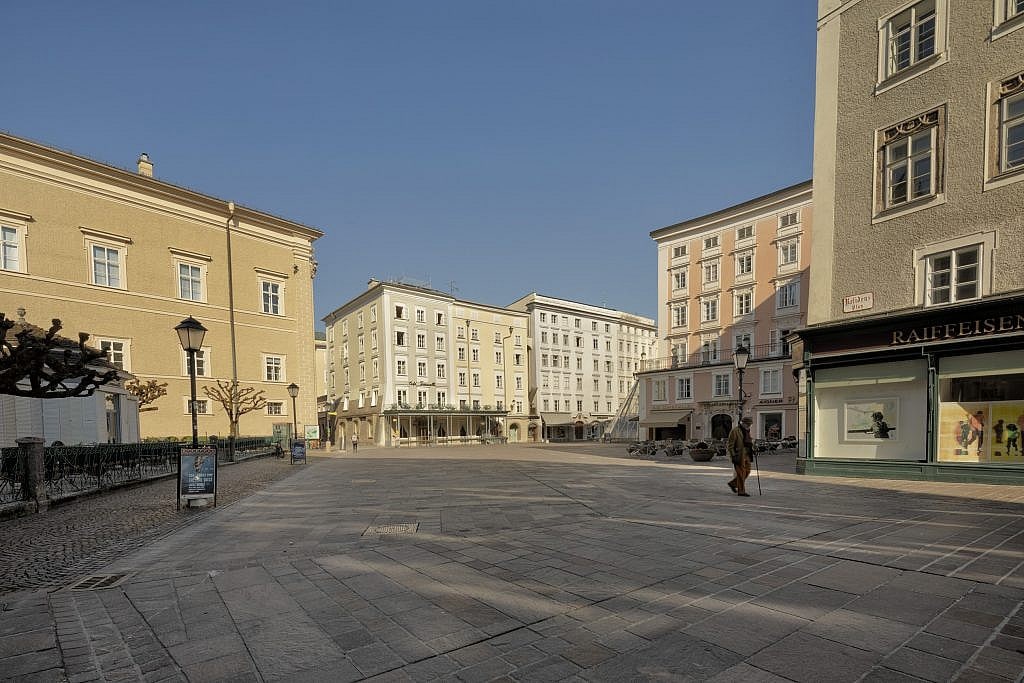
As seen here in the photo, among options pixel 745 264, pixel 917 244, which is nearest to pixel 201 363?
pixel 917 244

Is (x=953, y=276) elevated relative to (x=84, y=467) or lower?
elevated

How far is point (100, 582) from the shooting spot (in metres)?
5.34

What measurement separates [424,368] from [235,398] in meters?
20.8

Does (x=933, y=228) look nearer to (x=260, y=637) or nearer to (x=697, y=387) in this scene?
(x=260, y=637)

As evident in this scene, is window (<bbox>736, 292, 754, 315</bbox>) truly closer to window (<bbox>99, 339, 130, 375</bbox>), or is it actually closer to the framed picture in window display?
the framed picture in window display

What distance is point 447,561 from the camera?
589 cm

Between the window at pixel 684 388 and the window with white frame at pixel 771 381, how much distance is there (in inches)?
232

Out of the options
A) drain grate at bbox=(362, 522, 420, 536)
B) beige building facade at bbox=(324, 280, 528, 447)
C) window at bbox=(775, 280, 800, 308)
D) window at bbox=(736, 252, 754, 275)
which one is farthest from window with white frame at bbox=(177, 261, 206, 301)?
window at bbox=(775, 280, 800, 308)

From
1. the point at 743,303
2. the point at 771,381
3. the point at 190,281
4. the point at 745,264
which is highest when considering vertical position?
the point at 745,264

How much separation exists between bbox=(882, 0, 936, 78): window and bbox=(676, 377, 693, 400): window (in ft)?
94.3

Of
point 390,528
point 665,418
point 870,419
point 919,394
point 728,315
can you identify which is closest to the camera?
point 390,528

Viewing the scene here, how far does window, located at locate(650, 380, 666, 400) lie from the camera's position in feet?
140

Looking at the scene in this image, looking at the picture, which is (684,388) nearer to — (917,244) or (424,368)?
(424,368)

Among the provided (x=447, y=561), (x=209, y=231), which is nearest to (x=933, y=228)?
(x=447, y=561)
